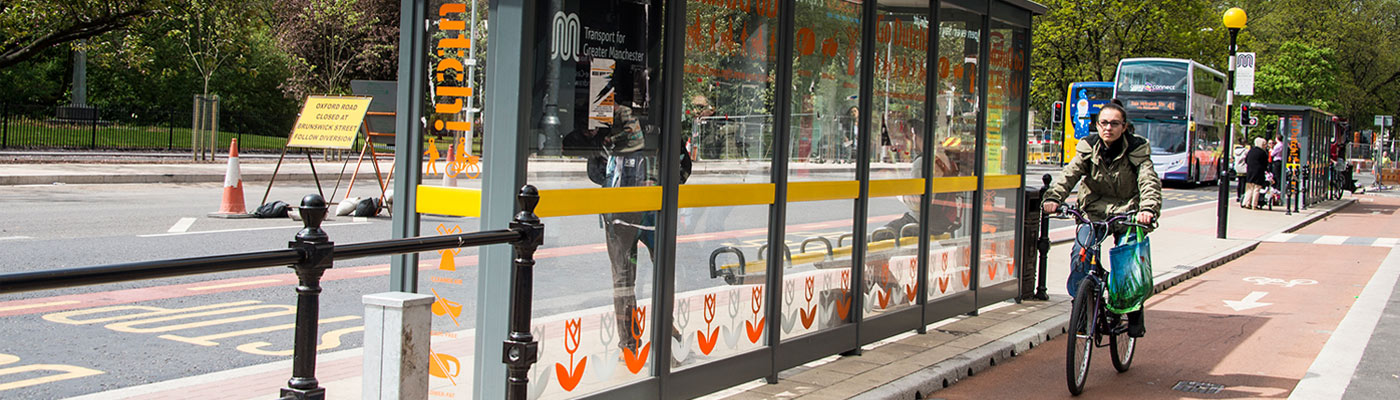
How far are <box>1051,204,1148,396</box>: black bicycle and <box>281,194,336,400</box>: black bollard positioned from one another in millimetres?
4195

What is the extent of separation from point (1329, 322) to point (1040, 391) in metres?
4.52

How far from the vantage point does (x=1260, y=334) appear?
8.55 m

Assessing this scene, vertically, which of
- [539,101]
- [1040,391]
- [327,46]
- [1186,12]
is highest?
[1186,12]

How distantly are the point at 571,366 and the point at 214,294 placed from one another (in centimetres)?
474

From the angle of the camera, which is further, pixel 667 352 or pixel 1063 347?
pixel 1063 347

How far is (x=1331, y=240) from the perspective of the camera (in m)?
18.0

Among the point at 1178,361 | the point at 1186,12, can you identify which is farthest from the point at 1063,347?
the point at 1186,12

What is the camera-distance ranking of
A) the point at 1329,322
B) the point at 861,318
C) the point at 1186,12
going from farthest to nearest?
the point at 1186,12 → the point at 1329,322 → the point at 861,318

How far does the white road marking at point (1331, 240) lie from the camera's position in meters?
17.5

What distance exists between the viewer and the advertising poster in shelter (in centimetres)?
435

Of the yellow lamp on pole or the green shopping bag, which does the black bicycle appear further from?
the yellow lamp on pole

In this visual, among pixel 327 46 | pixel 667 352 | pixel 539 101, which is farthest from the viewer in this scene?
pixel 327 46

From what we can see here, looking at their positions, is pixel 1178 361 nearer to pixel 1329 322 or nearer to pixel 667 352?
pixel 1329 322

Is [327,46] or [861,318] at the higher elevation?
[327,46]
